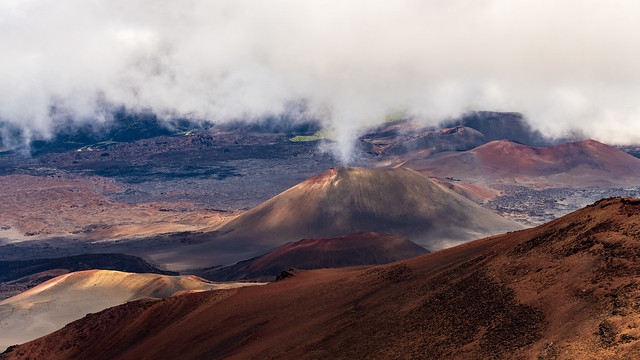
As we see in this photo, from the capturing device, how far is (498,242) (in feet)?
86.5

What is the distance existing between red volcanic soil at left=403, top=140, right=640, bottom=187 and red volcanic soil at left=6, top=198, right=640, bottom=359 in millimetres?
122739

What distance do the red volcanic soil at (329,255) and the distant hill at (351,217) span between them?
10770 mm

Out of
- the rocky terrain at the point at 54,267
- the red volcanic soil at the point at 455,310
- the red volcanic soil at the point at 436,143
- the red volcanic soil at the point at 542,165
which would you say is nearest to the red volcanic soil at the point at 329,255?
the rocky terrain at the point at 54,267

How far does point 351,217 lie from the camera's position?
90875 mm

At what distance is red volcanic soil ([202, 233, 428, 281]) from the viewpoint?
213 ft

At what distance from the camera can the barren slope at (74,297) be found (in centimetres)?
5053

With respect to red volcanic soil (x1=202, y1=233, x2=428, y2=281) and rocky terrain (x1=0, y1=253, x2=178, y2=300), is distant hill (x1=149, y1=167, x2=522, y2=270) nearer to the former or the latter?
rocky terrain (x1=0, y1=253, x2=178, y2=300)

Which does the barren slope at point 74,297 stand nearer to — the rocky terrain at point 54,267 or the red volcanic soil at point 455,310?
the rocky terrain at point 54,267

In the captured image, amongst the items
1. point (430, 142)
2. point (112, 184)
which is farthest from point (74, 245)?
point (430, 142)

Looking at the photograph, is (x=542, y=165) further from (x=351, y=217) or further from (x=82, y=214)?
(x=82, y=214)

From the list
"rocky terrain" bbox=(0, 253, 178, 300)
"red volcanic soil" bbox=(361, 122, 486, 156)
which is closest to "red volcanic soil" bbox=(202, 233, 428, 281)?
"rocky terrain" bbox=(0, 253, 178, 300)

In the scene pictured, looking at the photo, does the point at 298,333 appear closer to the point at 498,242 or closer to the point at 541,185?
the point at 498,242

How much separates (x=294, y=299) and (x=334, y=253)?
120 feet

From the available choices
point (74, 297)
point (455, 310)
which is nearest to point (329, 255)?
point (74, 297)
